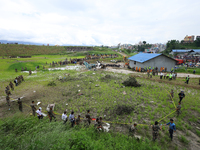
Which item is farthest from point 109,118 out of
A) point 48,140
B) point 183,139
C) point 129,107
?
point 48,140

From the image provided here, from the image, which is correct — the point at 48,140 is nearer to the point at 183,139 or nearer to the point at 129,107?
the point at 129,107

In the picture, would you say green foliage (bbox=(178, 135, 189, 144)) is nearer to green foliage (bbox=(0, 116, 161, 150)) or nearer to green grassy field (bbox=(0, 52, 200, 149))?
green grassy field (bbox=(0, 52, 200, 149))

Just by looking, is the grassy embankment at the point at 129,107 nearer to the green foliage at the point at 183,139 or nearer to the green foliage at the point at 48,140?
the green foliage at the point at 183,139

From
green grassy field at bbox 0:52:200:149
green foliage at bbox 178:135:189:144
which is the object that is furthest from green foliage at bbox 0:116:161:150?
green foliage at bbox 178:135:189:144

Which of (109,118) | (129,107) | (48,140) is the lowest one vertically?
(109,118)

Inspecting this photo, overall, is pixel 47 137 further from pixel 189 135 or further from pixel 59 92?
pixel 59 92

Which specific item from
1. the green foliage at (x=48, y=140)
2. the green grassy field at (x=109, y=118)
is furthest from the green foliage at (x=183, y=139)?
the green foliage at (x=48, y=140)

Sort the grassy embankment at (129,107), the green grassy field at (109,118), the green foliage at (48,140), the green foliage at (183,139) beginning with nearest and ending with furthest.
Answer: the green foliage at (48,140)
the green grassy field at (109,118)
the green foliage at (183,139)
the grassy embankment at (129,107)

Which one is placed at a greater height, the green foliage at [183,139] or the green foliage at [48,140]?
the green foliage at [48,140]

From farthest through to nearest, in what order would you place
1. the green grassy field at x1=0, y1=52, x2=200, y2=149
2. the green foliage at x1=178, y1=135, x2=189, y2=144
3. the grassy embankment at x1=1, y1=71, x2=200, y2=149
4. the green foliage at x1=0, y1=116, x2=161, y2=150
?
the grassy embankment at x1=1, y1=71, x2=200, y2=149 < the green foliage at x1=178, y1=135, x2=189, y2=144 < the green grassy field at x1=0, y1=52, x2=200, y2=149 < the green foliage at x1=0, y1=116, x2=161, y2=150

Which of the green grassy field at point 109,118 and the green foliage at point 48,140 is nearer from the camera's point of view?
the green foliage at point 48,140

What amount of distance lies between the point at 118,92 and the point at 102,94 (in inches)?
80.7

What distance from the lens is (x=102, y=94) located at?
39.3 feet

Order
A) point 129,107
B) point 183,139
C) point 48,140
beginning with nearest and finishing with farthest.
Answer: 1. point 48,140
2. point 183,139
3. point 129,107
